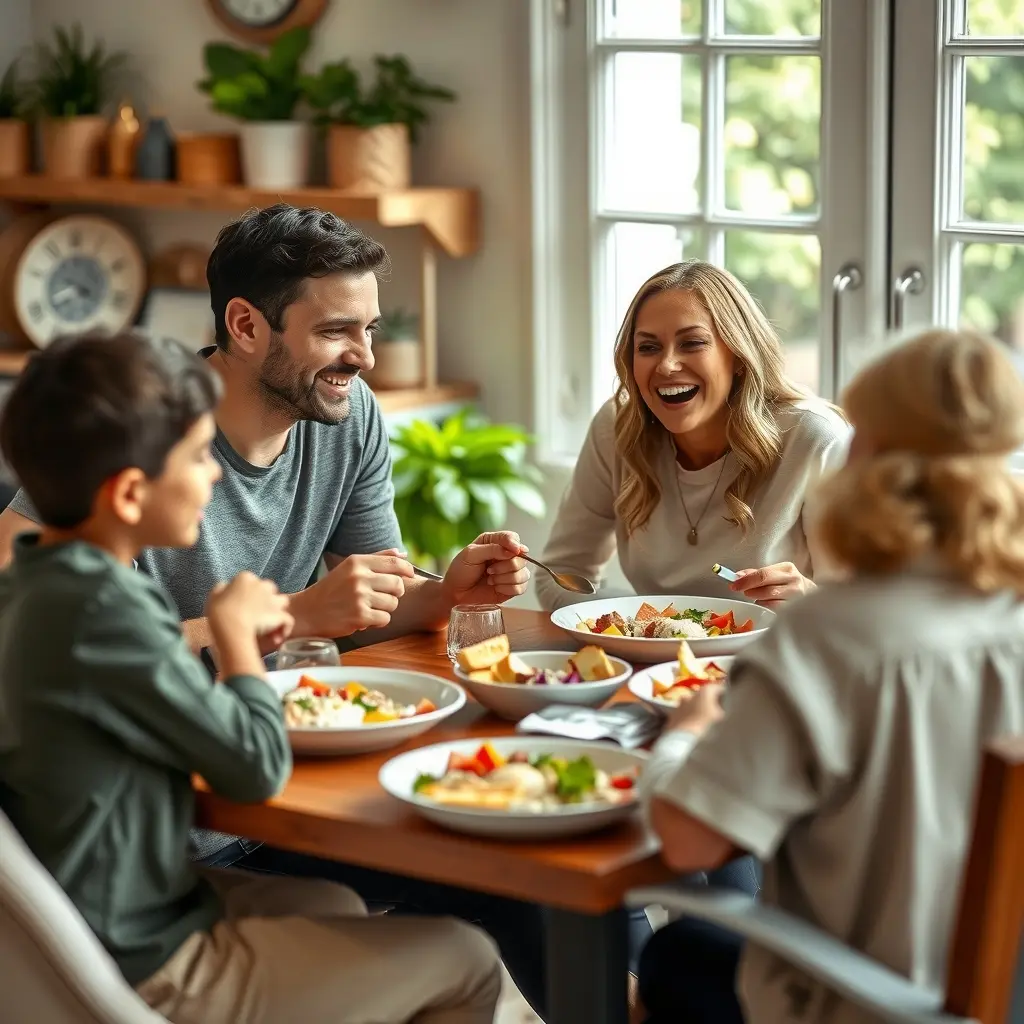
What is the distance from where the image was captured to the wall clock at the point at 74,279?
173 inches

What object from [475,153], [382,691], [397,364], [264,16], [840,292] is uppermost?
[264,16]

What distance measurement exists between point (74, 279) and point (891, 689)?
353 cm

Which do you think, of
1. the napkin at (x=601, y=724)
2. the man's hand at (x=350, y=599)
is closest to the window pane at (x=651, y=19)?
the man's hand at (x=350, y=599)

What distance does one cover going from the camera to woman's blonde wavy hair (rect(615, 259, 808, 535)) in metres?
2.48

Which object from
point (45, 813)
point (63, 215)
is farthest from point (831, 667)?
point (63, 215)

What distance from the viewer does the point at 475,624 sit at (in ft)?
6.68

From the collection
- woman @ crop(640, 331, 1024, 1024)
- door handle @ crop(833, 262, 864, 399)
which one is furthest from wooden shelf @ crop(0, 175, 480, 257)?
woman @ crop(640, 331, 1024, 1024)

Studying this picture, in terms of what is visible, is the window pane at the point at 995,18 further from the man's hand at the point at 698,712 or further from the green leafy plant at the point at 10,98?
the green leafy plant at the point at 10,98

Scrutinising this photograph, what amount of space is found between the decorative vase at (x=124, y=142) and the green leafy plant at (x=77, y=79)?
155mm

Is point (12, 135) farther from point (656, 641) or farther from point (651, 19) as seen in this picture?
point (656, 641)

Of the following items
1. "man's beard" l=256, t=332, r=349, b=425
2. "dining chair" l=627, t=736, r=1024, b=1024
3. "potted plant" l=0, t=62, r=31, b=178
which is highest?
"potted plant" l=0, t=62, r=31, b=178

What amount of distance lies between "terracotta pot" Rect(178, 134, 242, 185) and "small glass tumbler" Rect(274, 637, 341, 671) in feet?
8.09

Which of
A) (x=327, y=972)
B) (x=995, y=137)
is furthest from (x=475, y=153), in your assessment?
Result: (x=327, y=972)

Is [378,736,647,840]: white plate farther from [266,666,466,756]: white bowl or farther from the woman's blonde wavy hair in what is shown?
the woman's blonde wavy hair
